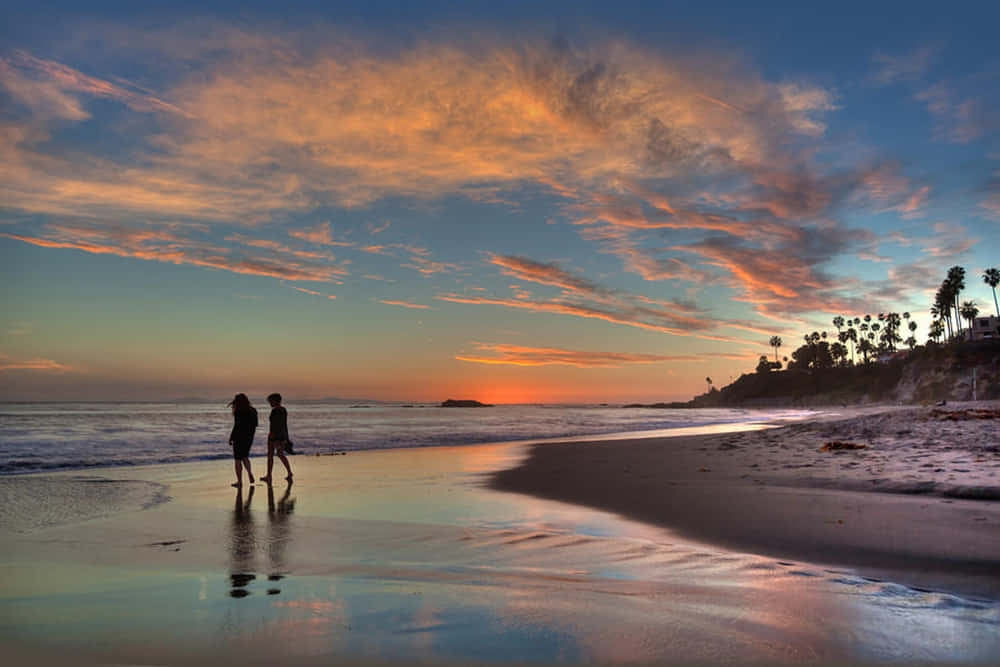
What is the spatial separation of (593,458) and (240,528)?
13.9 m

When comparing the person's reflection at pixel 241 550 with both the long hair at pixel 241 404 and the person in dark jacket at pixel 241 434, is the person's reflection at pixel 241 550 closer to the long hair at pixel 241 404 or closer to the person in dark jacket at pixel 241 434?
the person in dark jacket at pixel 241 434

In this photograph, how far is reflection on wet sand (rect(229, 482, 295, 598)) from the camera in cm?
585

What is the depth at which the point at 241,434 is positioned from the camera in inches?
591

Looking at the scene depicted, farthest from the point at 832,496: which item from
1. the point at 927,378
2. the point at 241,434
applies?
the point at 927,378

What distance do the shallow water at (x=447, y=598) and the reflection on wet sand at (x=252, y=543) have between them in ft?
0.14

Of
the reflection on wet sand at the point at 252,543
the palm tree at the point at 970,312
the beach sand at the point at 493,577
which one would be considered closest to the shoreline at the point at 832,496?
the beach sand at the point at 493,577

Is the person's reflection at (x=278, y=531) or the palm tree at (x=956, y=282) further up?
the palm tree at (x=956, y=282)

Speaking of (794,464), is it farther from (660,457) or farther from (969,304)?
(969,304)

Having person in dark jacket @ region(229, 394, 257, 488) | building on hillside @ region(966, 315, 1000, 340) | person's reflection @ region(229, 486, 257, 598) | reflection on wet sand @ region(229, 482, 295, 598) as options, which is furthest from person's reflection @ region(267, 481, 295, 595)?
building on hillside @ region(966, 315, 1000, 340)

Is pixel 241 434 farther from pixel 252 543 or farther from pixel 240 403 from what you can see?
pixel 252 543

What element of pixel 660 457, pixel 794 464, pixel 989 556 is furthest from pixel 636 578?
pixel 660 457

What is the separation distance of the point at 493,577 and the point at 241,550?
11.2 feet

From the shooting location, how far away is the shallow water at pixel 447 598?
398cm

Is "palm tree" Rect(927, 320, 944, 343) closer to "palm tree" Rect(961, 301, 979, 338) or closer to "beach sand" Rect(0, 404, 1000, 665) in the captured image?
"palm tree" Rect(961, 301, 979, 338)
